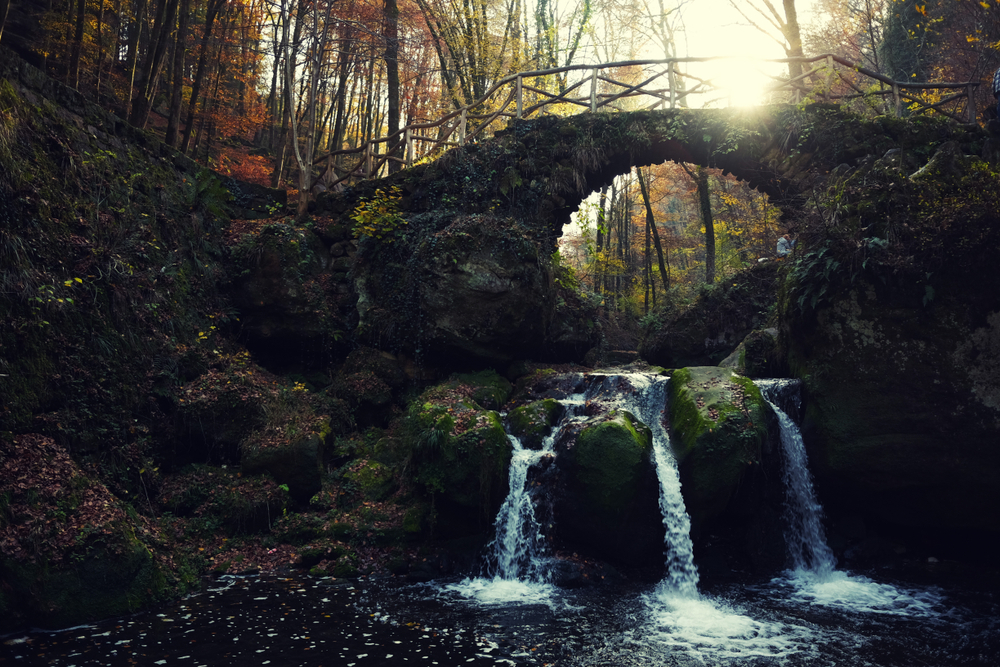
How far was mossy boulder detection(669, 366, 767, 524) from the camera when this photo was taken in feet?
26.9

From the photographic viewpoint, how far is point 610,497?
812cm

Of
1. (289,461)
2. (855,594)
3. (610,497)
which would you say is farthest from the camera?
(289,461)

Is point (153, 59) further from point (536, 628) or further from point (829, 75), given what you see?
point (829, 75)

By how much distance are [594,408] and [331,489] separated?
194 inches

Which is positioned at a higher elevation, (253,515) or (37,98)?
(37,98)

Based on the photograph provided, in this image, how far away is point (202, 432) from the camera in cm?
918

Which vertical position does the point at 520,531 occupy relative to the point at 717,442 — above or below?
below

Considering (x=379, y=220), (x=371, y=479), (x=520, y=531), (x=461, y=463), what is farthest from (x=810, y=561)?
(x=379, y=220)

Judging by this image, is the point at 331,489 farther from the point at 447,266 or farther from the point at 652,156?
the point at 652,156

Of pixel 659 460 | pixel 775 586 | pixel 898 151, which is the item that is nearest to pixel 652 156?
pixel 898 151

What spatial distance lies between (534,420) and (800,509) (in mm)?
4516

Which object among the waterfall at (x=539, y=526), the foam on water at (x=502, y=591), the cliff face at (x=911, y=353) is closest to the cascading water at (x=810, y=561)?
the cliff face at (x=911, y=353)

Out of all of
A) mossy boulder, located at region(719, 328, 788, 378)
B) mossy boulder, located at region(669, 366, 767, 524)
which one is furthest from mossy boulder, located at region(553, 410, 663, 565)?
mossy boulder, located at region(719, 328, 788, 378)

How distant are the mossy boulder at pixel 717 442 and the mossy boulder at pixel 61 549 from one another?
7296 millimetres
